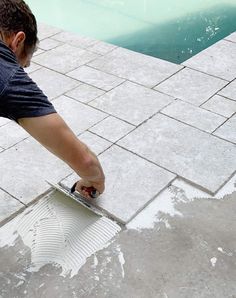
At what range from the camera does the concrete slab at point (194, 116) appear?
3.16 metres

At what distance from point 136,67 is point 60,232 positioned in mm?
2139

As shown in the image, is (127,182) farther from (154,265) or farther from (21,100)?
(21,100)

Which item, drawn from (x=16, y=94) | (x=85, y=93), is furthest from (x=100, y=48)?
(x=16, y=94)

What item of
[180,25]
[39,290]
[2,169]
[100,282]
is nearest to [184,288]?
[100,282]

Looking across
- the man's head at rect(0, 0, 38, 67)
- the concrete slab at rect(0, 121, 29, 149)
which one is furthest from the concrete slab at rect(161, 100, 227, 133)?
the man's head at rect(0, 0, 38, 67)

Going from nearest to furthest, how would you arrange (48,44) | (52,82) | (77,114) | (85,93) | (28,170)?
(28,170) → (77,114) → (85,93) → (52,82) → (48,44)

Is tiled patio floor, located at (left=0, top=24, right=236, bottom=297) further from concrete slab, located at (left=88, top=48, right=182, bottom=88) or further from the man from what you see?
the man

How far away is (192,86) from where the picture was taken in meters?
3.67

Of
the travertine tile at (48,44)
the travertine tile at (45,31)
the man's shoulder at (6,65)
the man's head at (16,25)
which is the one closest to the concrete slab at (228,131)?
the man's head at (16,25)

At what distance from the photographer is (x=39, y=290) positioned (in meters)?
2.09

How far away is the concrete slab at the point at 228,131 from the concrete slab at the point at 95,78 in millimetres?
1099

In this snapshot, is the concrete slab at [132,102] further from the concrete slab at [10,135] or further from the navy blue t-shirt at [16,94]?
the navy blue t-shirt at [16,94]

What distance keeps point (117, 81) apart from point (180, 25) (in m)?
2.45

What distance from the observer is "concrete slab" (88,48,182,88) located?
3820mm
